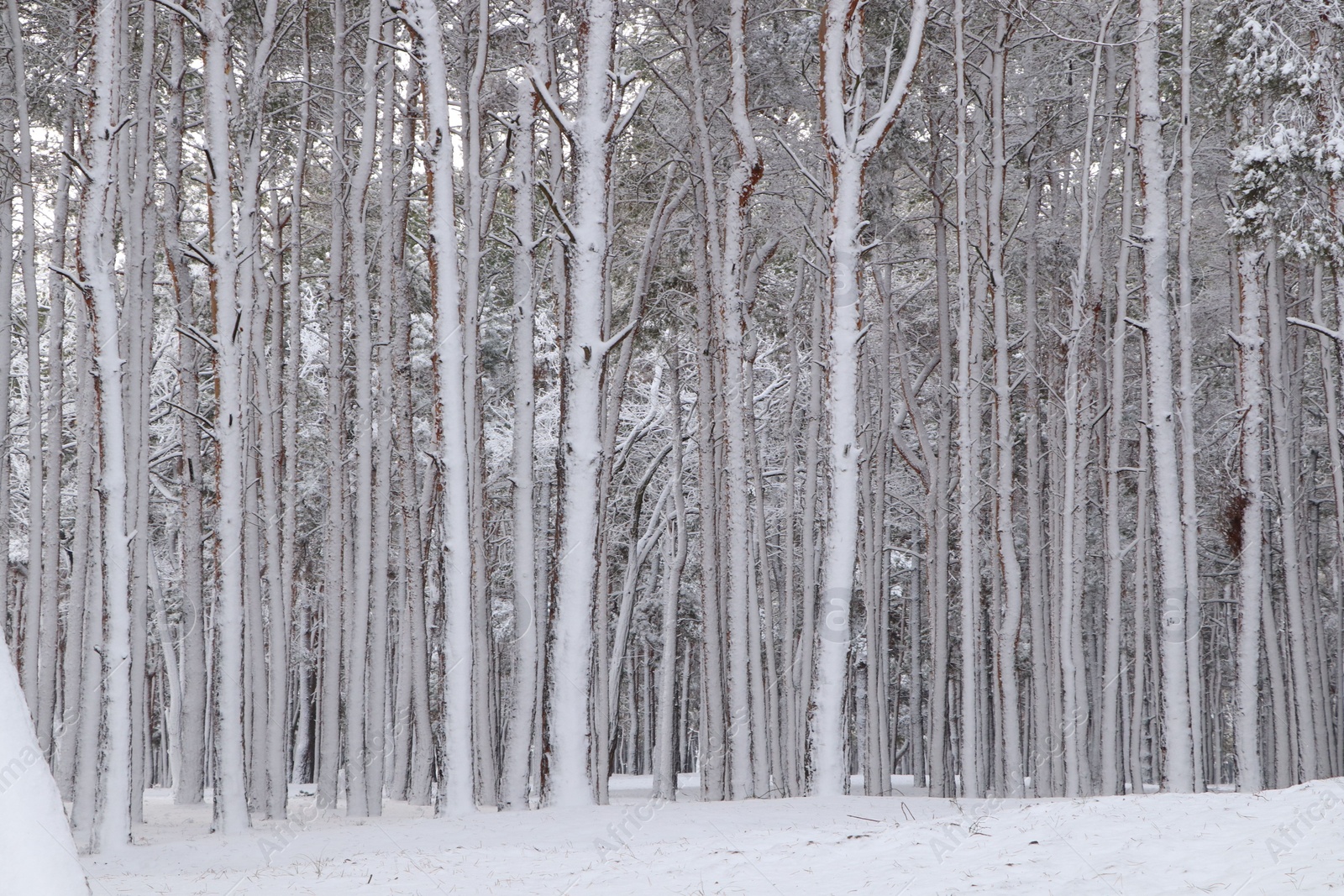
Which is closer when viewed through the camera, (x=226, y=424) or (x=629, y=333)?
(x=629, y=333)

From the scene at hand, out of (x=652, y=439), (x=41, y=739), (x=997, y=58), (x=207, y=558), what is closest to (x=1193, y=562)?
(x=997, y=58)

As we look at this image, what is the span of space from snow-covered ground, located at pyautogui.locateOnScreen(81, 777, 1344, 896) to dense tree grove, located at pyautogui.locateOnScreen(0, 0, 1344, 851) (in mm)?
1148

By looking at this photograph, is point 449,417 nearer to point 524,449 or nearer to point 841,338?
point 524,449

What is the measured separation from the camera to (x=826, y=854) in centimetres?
562

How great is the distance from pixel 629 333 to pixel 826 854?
14.9 feet

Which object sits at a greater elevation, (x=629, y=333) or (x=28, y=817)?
(x=629, y=333)

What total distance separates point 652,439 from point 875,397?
4.37m

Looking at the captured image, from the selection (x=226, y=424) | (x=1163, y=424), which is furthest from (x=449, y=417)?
(x=1163, y=424)

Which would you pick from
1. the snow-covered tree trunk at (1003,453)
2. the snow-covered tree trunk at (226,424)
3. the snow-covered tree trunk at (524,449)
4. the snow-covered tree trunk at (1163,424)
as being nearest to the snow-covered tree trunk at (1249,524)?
the snow-covered tree trunk at (1163,424)

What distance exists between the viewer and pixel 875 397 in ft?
66.8

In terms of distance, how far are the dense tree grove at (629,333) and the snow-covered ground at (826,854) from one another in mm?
1148

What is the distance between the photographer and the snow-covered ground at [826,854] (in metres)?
4.70

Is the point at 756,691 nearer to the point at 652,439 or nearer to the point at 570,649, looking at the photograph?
the point at 570,649

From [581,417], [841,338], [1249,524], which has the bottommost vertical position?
[1249,524]
